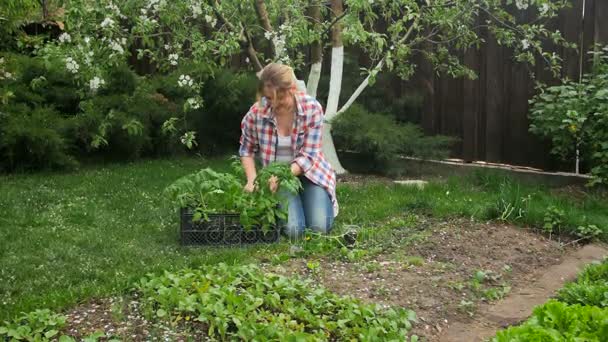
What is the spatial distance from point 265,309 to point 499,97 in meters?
5.18

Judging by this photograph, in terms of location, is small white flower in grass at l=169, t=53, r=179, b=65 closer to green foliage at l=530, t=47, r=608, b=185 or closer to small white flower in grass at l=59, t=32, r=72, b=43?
small white flower in grass at l=59, t=32, r=72, b=43

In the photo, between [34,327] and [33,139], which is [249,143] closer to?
[34,327]

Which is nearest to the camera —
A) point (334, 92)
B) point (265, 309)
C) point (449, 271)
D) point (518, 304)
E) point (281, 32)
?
point (265, 309)

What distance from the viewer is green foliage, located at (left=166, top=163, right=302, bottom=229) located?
5.09m

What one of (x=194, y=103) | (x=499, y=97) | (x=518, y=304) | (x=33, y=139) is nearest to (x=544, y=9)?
(x=499, y=97)

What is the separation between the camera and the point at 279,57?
6.86 m

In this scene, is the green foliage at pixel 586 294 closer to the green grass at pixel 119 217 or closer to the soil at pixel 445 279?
the soil at pixel 445 279

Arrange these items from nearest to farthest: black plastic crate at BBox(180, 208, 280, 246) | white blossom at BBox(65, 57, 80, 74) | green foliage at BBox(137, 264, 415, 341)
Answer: green foliage at BBox(137, 264, 415, 341) → black plastic crate at BBox(180, 208, 280, 246) → white blossom at BBox(65, 57, 80, 74)

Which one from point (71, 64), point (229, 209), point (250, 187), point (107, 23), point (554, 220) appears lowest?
point (554, 220)

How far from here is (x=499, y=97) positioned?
8.17 meters

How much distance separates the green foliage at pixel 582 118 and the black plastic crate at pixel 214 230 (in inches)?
121

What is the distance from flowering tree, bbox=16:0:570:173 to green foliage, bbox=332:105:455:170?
0.17 meters

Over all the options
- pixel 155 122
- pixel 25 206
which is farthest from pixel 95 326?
pixel 155 122

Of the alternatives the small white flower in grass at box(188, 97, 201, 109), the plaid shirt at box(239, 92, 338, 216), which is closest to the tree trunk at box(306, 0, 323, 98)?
the small white flower in grass at box(188, 97, 201, 109)
